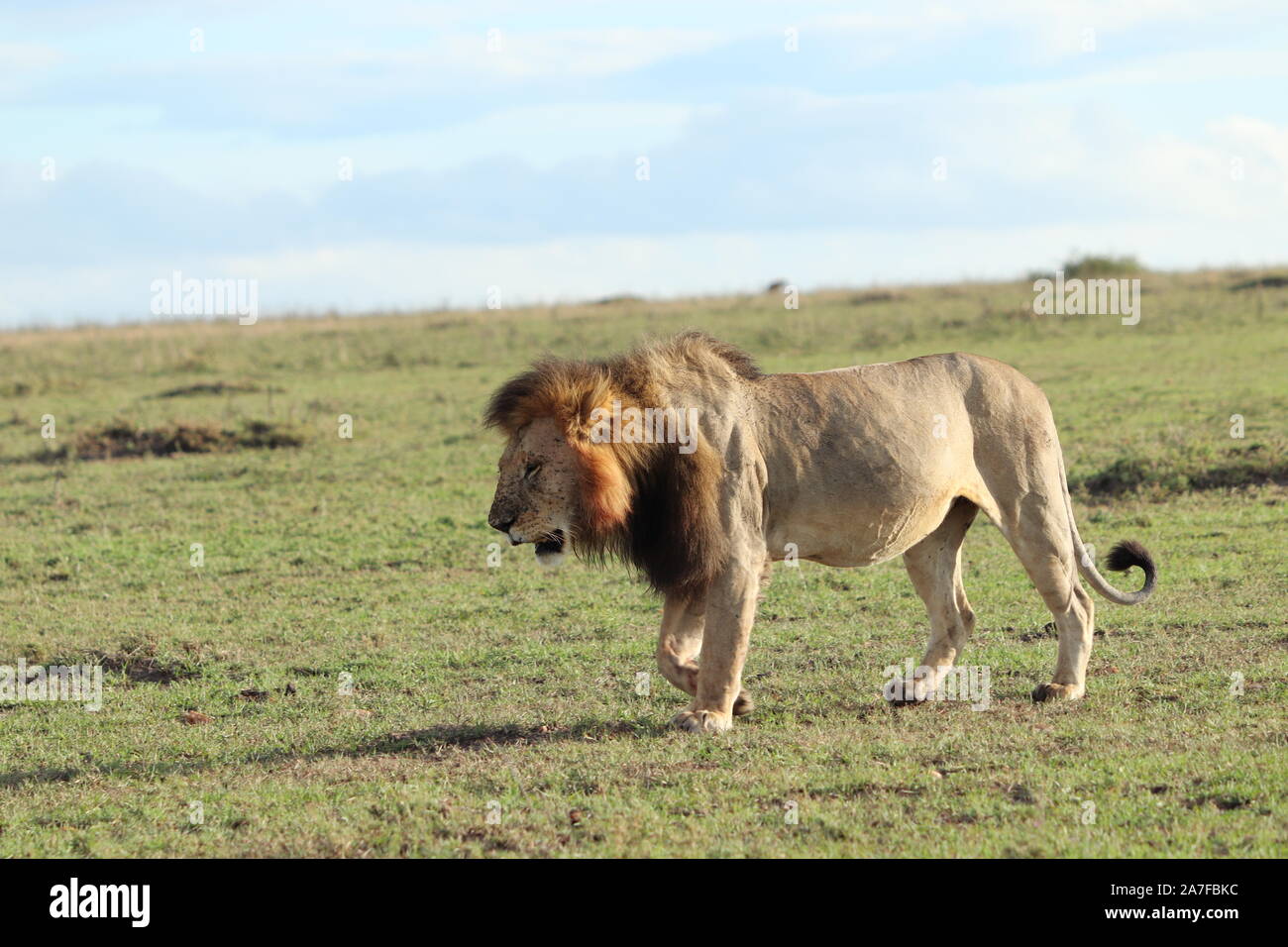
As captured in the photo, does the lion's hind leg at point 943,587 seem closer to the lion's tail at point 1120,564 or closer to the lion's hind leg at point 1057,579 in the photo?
the lion's hind leg at point 1057,579

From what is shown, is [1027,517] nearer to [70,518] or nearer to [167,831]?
[167,831]

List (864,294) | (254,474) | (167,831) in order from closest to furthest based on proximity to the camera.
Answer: (167,831) < (254,474) < (864,294)

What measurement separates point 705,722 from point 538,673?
2.09m

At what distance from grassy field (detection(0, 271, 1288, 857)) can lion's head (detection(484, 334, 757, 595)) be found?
951 mm

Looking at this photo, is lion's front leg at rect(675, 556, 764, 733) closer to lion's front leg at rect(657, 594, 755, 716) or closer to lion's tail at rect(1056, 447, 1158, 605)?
Answer: lion's front leg at rect(657, 594, 755, 716)

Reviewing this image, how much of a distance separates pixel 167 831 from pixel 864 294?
37295 mm

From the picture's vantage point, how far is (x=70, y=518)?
15312 mm

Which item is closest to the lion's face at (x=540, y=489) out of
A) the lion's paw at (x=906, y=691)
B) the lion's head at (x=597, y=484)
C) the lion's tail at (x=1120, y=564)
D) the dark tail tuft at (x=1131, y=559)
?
the lion's head at (x=597, y=484)

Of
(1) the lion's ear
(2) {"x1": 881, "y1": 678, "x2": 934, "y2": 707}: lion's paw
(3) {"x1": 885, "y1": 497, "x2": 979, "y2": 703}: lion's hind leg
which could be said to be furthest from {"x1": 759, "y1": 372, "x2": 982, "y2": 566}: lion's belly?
(1) the lion's ear

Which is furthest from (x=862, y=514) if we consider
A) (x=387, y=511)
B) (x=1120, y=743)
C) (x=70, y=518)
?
(x=70, y=518)

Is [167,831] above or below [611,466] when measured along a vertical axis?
below

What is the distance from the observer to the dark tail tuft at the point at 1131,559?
8.48 metres

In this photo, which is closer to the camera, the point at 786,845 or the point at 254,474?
the point at 786,845

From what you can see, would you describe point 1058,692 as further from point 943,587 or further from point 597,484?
point 597,484
